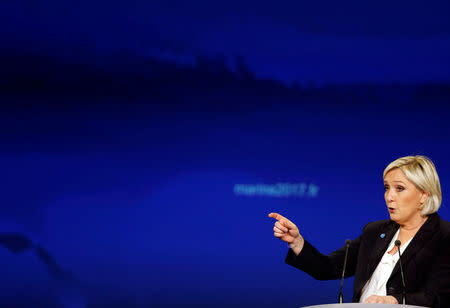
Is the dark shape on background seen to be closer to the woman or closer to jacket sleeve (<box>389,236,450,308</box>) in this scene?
the woman

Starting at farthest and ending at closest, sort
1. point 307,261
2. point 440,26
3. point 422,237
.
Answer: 1. point 440,26
2. point 307,261
3. point 422,237

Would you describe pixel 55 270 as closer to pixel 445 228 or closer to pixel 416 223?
pixel 416 223

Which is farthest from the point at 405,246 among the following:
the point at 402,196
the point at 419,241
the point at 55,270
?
the point at 55,270

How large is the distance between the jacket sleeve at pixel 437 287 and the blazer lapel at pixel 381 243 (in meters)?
0.18

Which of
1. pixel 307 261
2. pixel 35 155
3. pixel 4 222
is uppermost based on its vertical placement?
pixel 35 155

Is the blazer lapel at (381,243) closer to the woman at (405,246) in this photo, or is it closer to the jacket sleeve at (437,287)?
the woman at (405,246)

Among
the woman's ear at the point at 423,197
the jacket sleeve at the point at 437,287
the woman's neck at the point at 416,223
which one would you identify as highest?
the woman's ear at the point at 423,197

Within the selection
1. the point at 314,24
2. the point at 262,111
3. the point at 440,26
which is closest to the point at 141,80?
the point at 262,111

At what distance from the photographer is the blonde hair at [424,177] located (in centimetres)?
212

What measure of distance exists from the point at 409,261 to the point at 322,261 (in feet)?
1.28

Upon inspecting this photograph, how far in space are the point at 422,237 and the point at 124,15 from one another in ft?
8.99

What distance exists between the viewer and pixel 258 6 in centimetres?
405

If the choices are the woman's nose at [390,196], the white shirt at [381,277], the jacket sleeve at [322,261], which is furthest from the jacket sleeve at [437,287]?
the jacket sleeve at [322,261]

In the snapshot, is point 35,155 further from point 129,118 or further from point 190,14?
point 190,14
